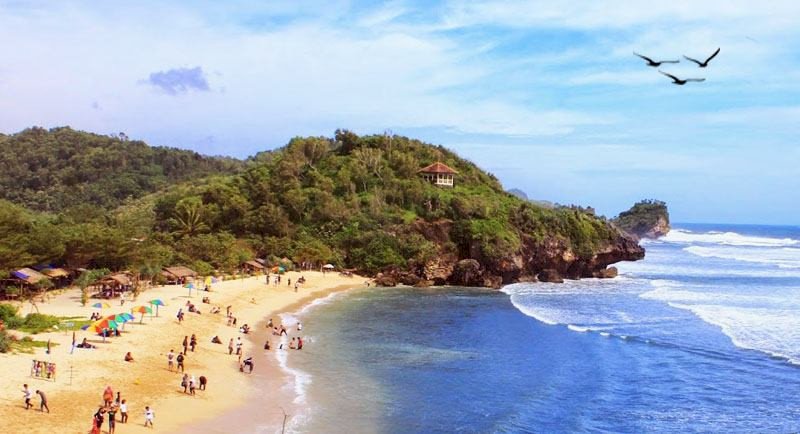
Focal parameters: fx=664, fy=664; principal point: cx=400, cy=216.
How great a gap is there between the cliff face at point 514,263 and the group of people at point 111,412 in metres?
44.7

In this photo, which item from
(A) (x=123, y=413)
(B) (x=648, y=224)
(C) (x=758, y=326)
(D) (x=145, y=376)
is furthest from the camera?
(B) (x=648, y=224)

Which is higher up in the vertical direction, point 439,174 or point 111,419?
point 439,174

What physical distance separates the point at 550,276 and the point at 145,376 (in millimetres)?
53558

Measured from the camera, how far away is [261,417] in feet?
74.8

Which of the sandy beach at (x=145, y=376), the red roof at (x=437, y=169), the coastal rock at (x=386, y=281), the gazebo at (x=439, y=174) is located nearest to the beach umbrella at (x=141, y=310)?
the sandy beach at (x=145, y=376)

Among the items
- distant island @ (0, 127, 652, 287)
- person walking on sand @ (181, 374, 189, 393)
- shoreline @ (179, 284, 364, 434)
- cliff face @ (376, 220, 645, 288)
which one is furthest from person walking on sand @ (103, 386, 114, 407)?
cliff face @ (376, 220, 645, 288)

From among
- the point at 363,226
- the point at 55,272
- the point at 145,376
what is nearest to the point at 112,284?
the point at 55,272

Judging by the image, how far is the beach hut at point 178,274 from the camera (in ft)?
172

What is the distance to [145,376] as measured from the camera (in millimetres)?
26516

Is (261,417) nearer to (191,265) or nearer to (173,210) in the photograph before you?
(191,265)

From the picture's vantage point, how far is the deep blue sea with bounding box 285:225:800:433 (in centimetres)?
2383

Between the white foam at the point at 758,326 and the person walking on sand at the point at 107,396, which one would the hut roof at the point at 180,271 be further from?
the white foam at the point at 758,326

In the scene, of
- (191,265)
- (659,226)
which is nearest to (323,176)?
(191,265)

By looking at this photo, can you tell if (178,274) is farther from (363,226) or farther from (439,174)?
(439,174)
